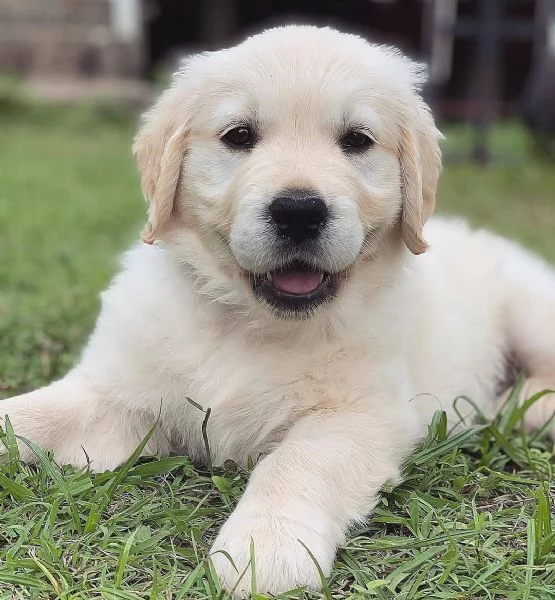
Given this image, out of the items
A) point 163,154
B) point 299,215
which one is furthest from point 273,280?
point 163,154

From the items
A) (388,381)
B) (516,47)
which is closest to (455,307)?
(388,381)

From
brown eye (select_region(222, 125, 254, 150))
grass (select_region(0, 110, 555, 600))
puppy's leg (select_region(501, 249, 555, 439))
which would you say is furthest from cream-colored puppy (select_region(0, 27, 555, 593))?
puppy's leg (select_region(501, 249, 555, 439))

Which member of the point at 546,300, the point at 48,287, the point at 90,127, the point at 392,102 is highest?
the point at 392,102

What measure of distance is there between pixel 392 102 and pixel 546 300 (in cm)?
136

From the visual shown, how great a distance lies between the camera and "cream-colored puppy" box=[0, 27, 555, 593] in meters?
2.52

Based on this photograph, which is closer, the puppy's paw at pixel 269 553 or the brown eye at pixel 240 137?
the puppy's paw at pixel 269 553

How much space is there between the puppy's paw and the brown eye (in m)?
1.10

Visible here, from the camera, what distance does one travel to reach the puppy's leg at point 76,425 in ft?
8.93

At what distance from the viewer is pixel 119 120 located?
14.3 meters

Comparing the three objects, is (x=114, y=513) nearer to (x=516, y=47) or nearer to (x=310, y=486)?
(x=310, y=486)

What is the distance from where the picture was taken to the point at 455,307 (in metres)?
3.51

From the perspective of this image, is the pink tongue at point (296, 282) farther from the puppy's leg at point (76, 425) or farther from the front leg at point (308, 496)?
the puppy's leg at point (76, 425)

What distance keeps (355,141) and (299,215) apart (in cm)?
44

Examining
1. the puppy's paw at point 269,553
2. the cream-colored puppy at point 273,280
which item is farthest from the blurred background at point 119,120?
the puppy's paw at point 269,553
